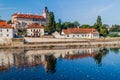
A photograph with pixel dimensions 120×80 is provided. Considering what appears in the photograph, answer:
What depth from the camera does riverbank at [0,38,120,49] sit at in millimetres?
66375

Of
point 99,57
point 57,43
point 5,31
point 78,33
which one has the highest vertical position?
point 5,31

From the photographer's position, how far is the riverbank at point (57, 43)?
218 ft

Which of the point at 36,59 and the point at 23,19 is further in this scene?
the point at 23,19

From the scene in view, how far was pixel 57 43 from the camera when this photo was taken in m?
71.5

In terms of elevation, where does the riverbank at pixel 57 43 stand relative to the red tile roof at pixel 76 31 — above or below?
below

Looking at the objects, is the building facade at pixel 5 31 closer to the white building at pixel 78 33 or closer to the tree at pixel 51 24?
the tree at pixel 51 24

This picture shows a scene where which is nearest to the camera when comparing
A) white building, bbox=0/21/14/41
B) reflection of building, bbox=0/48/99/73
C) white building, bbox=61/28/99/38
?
reflection of building, bbox=0/48/99/73

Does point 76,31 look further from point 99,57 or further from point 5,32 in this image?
point 99,57

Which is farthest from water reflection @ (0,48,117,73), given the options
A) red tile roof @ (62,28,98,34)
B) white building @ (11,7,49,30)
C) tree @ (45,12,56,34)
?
white building @ (11,7,49,30)

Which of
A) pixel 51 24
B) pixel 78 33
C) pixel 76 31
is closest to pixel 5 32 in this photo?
pixel 51 24

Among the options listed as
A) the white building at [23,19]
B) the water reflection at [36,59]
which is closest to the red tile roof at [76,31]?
the white building at [23,19]

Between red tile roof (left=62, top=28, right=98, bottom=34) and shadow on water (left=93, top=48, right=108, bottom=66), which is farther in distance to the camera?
red tile roof (left=62, top=28, right=98, bottom=34)

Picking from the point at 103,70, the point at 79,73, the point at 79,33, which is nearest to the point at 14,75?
the point at 79,73

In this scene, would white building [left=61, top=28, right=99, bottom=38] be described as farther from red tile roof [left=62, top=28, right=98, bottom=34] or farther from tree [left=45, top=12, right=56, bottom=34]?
tree [left=45, top=12, right=56, bottom=34]
